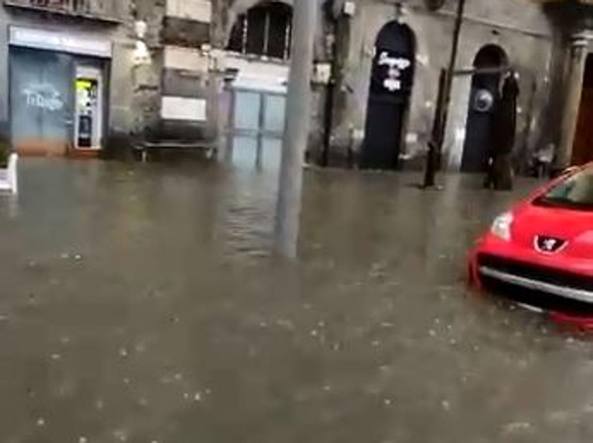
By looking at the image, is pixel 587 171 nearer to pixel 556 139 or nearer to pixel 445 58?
pixel 445 58

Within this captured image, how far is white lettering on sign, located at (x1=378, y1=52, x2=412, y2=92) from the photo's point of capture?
23.0 m

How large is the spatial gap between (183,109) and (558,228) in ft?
45.6

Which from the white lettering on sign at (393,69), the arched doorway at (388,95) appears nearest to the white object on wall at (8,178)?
the arched doorway at (388,95)

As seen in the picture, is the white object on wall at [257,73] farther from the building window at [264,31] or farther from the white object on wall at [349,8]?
the white object on wall at [349,8]

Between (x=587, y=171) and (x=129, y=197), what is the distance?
6.88 m

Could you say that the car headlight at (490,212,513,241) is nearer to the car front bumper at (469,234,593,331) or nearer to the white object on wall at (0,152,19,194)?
the car front bumper at (469,234,593,331)

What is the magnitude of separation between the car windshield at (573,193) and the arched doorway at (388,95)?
15521 millimetres

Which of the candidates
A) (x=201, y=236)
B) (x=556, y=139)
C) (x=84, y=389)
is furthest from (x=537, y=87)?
(x=84, y=389)

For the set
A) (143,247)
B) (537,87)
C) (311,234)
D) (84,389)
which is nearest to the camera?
(84,389)

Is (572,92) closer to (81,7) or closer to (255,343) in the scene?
(81,7)

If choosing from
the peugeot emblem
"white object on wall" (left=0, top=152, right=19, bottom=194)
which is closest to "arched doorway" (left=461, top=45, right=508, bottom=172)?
"white object on wall" (left=0, top=152, right=19, bottom=194)

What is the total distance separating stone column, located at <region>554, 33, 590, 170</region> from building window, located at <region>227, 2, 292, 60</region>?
11.1 metres

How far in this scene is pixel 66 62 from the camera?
60.0ft

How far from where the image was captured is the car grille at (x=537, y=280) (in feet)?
20.8
